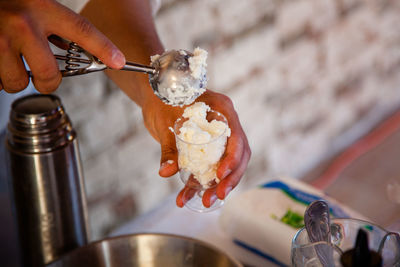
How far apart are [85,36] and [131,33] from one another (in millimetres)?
337

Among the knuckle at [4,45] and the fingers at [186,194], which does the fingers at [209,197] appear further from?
the knuckle at [4,45]

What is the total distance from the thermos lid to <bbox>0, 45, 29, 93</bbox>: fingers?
132 millimetres

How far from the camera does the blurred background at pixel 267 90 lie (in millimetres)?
1428

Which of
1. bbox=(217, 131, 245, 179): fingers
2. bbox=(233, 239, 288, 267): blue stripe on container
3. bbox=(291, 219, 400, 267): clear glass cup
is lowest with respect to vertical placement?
bbox=(233, 239, 288, 267): blue stripe on container

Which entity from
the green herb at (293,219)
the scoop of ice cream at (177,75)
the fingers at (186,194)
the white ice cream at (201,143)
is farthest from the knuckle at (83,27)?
the green herb at (293,219)

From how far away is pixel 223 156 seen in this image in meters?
0.86

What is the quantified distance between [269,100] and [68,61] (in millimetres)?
1301

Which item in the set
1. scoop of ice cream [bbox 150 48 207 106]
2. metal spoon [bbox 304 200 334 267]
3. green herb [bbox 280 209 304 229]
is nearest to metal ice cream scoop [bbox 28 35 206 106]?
scoop of ice cream [bbox 150 48 207 106]

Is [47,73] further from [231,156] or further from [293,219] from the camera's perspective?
[293,219]

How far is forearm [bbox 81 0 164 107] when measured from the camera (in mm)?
996

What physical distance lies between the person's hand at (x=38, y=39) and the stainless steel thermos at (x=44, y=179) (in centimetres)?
15

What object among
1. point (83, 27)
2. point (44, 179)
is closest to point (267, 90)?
point (44, 179)

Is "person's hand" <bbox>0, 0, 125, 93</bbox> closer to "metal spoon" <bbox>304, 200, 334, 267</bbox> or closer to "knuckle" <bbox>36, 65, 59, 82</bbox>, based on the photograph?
"knuckle" <bbox>36, 65, 59, 82</bbox>

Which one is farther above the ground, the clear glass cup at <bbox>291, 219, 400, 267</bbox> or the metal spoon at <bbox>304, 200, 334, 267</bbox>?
the metal spoon at <bbox>304, 200, 334, 267</bbox>
